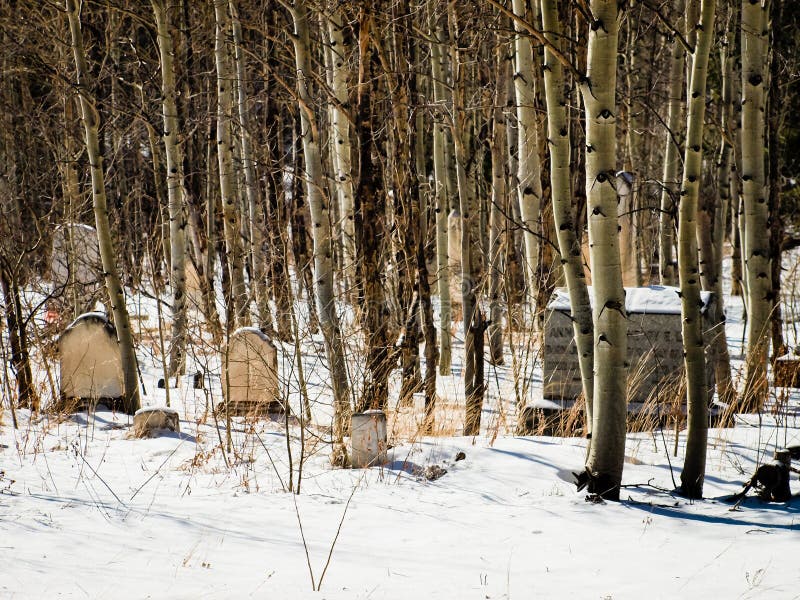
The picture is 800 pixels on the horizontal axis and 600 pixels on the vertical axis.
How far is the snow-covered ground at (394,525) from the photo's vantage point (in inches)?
130

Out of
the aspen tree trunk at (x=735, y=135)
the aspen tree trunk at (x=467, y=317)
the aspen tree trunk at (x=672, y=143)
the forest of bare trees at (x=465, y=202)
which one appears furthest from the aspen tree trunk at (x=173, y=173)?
the aspen tree trunk at (x=735, y=135)

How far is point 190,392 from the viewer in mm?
9789

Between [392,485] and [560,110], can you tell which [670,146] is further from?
[392,485]

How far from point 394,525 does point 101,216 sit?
4.92 meters

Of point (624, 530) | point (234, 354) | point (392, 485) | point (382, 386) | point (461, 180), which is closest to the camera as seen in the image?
point (624, 530)

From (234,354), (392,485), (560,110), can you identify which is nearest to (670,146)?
(560,110)

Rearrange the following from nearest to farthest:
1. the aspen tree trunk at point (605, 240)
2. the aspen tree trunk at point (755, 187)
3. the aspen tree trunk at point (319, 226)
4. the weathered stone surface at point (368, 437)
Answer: the aspen tree trunk at point (605, 240) → the weathered stone surface at point (368, 437) → the aspen tree trunk at point (319, 226) → the aspen tree trunk at point (755, 187)

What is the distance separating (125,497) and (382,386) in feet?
8.23

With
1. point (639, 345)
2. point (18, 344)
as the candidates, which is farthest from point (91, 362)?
point (639, 345)

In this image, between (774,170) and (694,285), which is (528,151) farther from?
(774,170)

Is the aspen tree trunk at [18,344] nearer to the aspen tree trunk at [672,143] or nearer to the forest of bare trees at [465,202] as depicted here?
the forest of bare trees at [465,202]

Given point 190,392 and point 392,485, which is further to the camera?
point 190,392

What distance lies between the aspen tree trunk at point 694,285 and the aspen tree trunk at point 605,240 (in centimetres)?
45

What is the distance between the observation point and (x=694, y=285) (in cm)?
451
